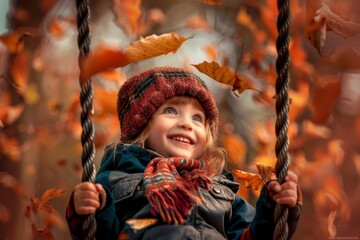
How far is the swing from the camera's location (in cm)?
138

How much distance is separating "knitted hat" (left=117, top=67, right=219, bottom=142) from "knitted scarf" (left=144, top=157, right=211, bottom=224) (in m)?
0.24

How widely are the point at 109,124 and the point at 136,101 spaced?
7.79ft

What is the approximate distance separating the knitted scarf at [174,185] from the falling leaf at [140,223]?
0.03 m

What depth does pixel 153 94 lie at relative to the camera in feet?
6.34

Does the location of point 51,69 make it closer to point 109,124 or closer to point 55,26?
point 55,26

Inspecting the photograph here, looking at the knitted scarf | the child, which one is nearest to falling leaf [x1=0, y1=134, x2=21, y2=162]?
the child

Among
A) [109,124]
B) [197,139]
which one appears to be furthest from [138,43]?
[109,124]

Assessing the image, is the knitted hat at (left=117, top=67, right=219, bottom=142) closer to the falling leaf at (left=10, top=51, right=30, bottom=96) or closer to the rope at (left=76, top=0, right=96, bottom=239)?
the rope at (left=76, top=0, right=96, bottom=239)

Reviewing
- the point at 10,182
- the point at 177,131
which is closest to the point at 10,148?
the point at 10,182

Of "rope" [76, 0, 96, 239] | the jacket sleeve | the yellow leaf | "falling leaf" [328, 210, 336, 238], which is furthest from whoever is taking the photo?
"falling leaf" [328, 210, 336, 238]

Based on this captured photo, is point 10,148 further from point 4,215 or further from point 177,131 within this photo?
point 177,131

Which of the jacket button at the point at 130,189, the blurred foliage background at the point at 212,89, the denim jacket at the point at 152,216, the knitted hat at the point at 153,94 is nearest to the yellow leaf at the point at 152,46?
the knitted hat at the point at 153,94

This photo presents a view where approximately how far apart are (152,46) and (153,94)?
20 cm

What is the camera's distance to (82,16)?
1.40 metres
